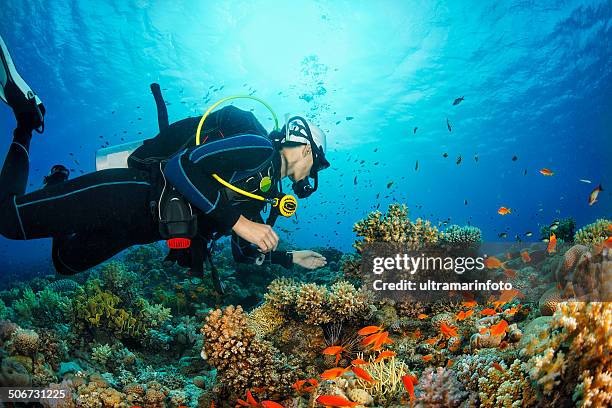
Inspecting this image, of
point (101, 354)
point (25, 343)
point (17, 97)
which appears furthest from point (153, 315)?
point (17, 97)

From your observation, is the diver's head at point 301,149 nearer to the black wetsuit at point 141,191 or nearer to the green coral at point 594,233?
the black wetsuit at point 141,191

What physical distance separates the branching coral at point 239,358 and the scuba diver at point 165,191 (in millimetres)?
624

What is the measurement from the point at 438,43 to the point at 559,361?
2873cm

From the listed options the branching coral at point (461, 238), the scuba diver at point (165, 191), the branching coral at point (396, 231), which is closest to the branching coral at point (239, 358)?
the scuba diver at point (165, 191)

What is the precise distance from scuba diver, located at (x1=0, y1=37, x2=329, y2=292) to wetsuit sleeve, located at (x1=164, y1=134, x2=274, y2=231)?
0.5 inches

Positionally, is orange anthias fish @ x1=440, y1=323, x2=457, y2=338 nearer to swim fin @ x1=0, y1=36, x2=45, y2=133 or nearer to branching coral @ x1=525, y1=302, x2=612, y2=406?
branching coral @ x1=525, y1=302, x2=612, y2=406

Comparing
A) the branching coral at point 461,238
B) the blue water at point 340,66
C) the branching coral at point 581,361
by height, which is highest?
the blue water at point 340,66

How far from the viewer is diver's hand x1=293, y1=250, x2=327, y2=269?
220 inches

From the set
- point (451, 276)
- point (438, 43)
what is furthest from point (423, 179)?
point (451, 276)

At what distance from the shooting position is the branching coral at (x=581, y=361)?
2.59 m

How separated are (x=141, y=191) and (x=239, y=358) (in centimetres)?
259

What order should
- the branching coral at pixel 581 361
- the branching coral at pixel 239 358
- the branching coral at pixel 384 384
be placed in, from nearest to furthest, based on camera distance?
the branching coral at pixel 581 361
the branching coral at pixel 384 384
the branching coral at pixel 239 358

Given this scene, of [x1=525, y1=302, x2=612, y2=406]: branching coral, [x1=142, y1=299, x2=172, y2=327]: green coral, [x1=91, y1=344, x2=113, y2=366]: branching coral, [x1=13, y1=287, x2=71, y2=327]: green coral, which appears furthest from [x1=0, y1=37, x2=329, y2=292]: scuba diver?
[x1=13, y1=287, x2=71, y2=327]: green coral

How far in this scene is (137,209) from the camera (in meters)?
4.16
